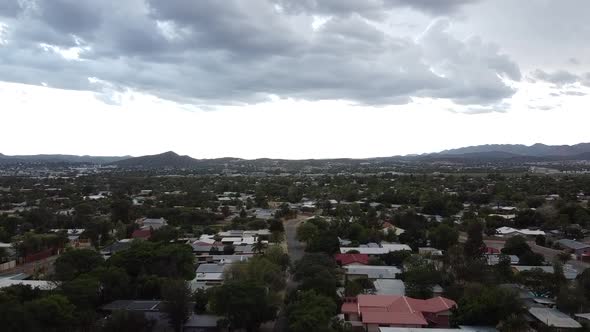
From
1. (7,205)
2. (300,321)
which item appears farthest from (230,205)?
(300,321)

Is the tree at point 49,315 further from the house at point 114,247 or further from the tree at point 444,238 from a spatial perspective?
the tree at point 444,238

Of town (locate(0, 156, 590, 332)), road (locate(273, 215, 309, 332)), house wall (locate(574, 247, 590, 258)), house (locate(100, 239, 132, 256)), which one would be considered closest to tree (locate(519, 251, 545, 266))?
town (locate(0, 156, 590, 332))

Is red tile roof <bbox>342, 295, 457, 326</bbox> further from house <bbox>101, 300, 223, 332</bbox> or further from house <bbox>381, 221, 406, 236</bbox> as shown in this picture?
house <bbox>381, 221, 406, 236</bbox>

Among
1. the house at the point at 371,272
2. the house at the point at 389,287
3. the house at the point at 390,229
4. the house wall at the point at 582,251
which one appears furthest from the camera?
the house at the point at 390,229

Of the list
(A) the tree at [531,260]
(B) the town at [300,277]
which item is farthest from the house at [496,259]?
(A) the tree at [531,260]

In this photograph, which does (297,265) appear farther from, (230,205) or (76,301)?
(230,205)

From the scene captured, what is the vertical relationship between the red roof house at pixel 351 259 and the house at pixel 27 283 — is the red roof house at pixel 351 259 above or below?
below
